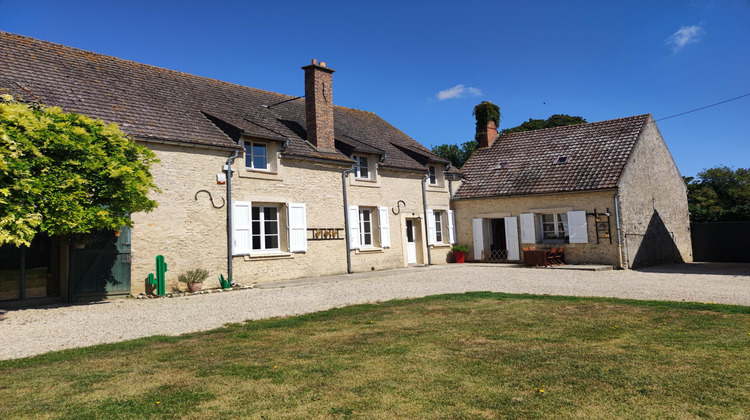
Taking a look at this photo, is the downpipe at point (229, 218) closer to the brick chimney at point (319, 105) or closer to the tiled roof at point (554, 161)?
the brick chimney at point (319, 105)

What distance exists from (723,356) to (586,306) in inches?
133

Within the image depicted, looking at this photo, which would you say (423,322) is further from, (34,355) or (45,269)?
(45,269)

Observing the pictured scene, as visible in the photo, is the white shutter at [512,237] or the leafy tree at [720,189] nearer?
the white shutter at [512,237]

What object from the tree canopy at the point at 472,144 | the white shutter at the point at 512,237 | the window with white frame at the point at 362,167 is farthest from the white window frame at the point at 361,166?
the tree canopy at the point at 472,144

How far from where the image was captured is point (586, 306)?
7.93 meters

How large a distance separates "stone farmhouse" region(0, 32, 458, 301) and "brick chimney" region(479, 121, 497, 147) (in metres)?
5.04

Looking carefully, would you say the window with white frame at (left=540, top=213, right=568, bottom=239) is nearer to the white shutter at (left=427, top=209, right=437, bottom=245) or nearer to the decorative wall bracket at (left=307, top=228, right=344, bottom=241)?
the white shutter at (left=427, top=209, right=437, bottom=245)

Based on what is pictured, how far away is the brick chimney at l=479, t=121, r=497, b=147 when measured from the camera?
22906 mm

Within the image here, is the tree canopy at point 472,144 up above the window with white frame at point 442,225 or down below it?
above

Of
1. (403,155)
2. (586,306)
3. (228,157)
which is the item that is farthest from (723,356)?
(403,155)

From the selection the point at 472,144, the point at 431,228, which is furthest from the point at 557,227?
the point at 472,144

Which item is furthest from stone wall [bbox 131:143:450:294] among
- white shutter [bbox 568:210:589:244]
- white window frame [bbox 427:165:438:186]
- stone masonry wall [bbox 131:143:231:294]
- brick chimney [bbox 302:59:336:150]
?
white shutter [bbox 568:210:589:244]

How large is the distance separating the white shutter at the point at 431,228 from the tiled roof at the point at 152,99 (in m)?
2.45

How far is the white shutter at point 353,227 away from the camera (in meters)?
15.8
